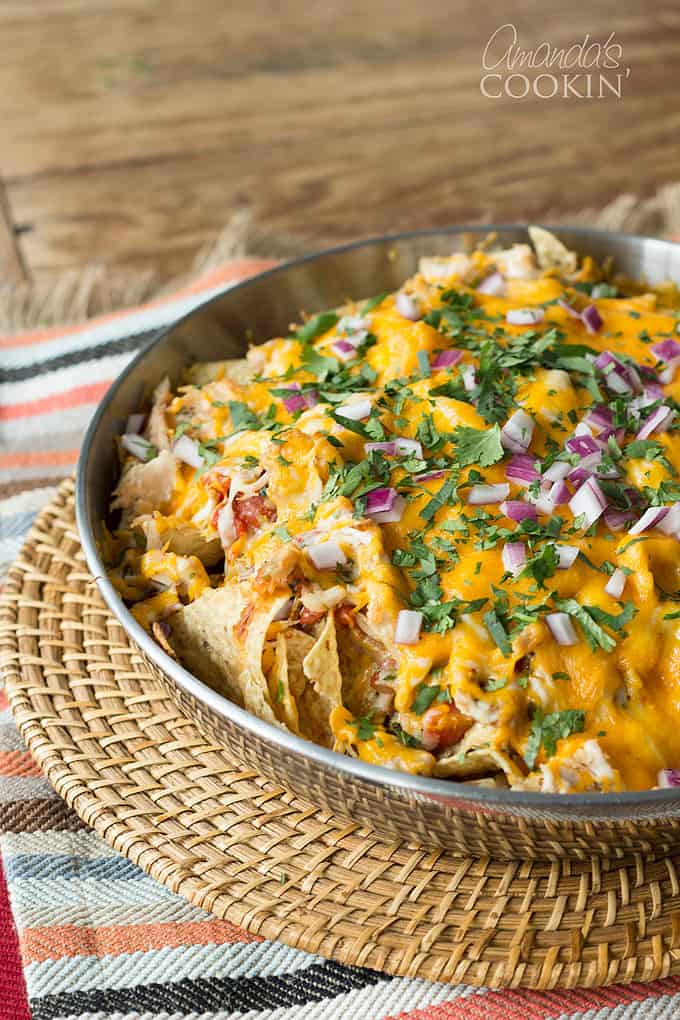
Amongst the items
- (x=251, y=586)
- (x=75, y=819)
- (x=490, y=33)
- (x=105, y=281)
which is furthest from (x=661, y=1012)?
(x=490, y=33)

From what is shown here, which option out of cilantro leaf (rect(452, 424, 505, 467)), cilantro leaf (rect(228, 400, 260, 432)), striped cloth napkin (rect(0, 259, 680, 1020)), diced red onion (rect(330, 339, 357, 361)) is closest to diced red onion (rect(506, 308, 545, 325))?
diced red onion (rect(330, 339, 357, 361))

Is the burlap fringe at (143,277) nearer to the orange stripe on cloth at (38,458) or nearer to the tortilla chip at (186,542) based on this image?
the orange stripe on cloth at (38,458)

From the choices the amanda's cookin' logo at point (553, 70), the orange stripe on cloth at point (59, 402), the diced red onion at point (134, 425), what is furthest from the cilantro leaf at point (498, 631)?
the amanda's cookin' logo at point (553, 70)

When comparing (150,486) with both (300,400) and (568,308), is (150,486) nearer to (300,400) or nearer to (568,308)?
(300,400)

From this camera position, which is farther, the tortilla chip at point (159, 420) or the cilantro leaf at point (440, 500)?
the tortilla chip at point (159, 420)

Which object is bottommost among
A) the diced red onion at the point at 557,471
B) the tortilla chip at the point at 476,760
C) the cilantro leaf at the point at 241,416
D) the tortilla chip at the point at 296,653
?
the tortilla chip at the point at 476,760

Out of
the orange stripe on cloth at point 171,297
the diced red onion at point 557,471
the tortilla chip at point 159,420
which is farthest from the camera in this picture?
the orange stripe on cloth at point 171,297
